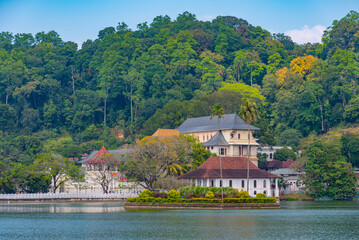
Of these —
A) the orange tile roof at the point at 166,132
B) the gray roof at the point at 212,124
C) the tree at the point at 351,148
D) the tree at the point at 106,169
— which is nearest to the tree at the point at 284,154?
the gray roof at the point at 212,124

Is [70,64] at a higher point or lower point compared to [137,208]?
higher

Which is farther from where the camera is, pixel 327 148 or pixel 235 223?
pixel 327 148

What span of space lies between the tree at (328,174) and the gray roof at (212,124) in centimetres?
2087

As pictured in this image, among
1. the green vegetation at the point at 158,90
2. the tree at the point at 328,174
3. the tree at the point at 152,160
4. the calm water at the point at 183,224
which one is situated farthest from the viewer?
the green vegetation at the point at 158,90

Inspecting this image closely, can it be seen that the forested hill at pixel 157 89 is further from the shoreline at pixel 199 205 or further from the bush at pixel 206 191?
the shoreline at pixel 199 205

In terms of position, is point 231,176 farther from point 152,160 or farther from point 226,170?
point 152,160

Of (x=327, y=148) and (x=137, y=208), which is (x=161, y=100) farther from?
(x=137, y=208)

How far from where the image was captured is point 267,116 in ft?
541

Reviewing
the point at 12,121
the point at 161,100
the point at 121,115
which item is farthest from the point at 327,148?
the point at 12,121

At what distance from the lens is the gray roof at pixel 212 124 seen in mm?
126688

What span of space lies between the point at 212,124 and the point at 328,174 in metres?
31.9

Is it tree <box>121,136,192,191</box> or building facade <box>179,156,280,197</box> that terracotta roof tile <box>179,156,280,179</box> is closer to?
building facade <box>179,156,280,197</box>

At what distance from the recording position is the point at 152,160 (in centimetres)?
10038

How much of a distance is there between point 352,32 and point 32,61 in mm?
92087
